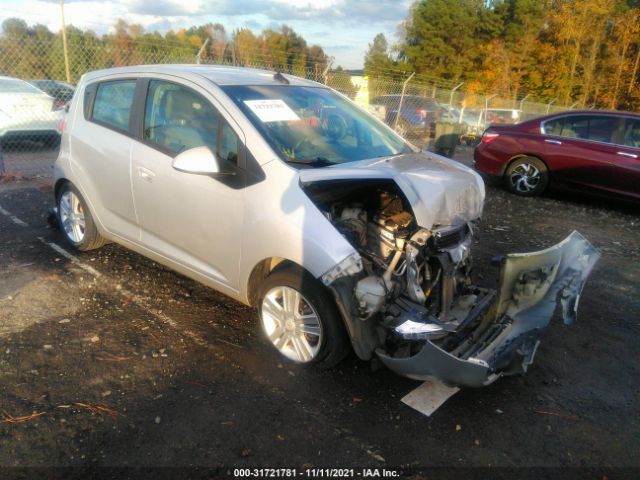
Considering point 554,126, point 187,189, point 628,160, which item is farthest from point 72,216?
point 628,160

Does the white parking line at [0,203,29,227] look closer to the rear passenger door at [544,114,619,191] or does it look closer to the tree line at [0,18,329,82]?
the tree line at [0,18,329,82]

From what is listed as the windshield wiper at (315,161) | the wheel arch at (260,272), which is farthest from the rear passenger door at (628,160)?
the wheel arch at (260,272)

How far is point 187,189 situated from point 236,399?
1.47 metres

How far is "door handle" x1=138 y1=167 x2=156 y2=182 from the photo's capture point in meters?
3.61

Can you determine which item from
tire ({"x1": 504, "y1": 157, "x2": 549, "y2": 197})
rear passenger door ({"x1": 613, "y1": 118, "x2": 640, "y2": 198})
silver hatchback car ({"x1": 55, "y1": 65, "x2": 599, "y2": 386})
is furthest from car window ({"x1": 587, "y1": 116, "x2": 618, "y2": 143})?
silver hatchback car ({"x1": 55, "y1": 65, "x2": 599, "y2": 386})

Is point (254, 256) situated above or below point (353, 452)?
above

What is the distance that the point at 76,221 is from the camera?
185 inches

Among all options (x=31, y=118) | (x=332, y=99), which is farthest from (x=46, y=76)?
(x=332, y=99)

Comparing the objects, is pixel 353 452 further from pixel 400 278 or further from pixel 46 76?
pixel 46 76

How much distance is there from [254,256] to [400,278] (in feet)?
3.10

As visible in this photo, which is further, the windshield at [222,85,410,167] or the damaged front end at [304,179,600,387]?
the windshield at [222,85,410,167]

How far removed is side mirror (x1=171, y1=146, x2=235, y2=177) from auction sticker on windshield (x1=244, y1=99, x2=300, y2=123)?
473mm

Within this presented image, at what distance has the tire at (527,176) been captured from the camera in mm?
8078

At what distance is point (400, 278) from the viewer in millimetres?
2932
